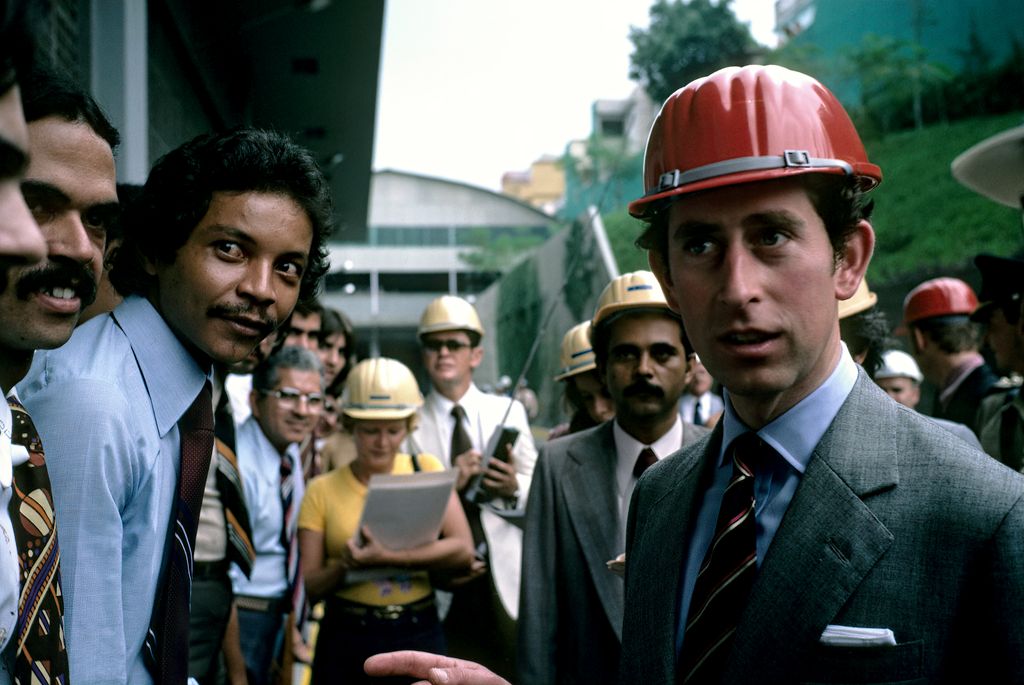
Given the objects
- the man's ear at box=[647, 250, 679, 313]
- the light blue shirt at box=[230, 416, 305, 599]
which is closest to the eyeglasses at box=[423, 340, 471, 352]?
the light blue shirt at box=[230, 416, 305, 599]

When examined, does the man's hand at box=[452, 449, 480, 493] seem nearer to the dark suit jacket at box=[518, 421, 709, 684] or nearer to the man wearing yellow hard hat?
the man wearing yellow hard hat

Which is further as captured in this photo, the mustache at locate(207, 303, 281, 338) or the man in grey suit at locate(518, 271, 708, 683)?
the man in grey suit at locate(518, 271, 708, 683)

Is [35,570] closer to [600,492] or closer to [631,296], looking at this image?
[600,492]

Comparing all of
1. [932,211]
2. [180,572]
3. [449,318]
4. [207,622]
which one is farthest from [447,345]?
[932,211]

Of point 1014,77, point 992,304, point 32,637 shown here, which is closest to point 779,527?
point 32,637

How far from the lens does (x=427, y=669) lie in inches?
53.4

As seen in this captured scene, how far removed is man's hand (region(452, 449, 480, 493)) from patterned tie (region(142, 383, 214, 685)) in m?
2.88

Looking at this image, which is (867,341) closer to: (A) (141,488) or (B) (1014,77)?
(A) (141,488)

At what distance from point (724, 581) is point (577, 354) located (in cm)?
283

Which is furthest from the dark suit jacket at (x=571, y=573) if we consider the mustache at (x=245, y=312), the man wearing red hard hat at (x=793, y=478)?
the mustache at (x=245, y=312)

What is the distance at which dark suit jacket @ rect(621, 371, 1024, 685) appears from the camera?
1.13 metres

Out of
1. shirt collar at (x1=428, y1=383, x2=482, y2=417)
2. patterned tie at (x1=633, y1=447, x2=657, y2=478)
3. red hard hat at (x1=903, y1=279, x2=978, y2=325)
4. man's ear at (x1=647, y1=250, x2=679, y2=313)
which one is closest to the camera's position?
man's ear at (x1=647, y1=250, x2=679, y2=313)

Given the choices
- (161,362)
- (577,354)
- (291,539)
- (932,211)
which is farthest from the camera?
(932,211)

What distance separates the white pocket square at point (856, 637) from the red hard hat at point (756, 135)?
0.70 metres
